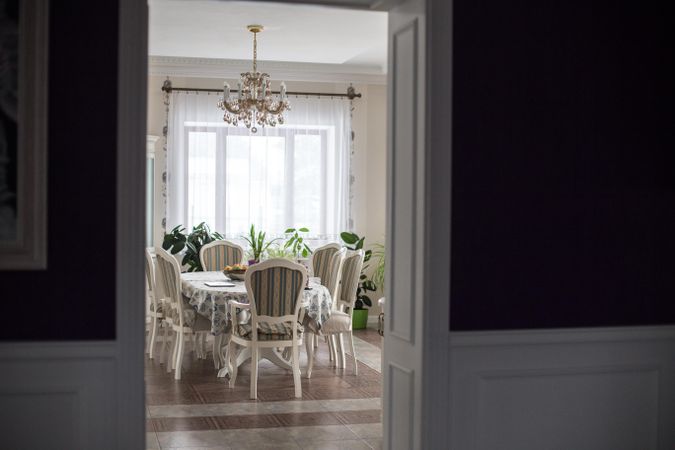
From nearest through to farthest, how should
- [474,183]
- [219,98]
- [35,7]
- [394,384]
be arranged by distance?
[35,7] → [474,183] → [394,384] → [219,98]

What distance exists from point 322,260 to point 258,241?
132 cm

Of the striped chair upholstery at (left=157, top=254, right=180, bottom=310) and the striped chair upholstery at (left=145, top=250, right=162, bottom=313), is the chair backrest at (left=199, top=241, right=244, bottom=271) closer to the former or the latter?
the striped chair upholstery at (left=145, top=250, right=162, bottom=313)

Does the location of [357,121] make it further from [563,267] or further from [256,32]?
[563,267]

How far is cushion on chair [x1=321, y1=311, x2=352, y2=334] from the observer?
664 cm

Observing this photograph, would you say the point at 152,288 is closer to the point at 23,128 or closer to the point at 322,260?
the point at 322,260

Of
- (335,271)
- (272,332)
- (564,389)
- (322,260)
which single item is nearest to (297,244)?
(322,260)

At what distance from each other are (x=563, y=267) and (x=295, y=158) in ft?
19.6

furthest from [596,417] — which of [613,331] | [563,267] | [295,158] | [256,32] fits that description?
[295,158]

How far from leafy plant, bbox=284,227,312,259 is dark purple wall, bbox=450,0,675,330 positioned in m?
5.69

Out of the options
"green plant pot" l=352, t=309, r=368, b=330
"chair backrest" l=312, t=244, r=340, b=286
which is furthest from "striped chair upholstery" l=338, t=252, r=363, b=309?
"green plant pot" l=352, t=309, r=368, b=330

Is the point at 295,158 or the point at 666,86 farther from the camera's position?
the point at 295,158

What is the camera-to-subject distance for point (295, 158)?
9133 millimetres

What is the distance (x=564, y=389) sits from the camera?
3.42 m

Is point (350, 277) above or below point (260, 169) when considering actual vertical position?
below
